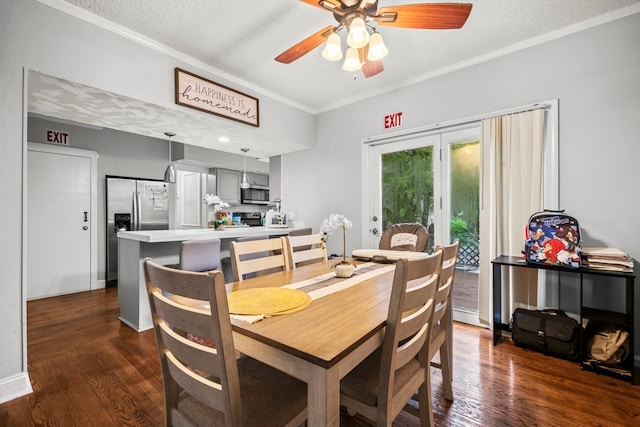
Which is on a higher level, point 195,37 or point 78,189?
point 195,37

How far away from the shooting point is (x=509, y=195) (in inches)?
101

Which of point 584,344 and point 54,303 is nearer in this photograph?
point 584,344

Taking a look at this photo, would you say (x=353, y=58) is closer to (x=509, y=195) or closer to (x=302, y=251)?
(x=302, y=251)

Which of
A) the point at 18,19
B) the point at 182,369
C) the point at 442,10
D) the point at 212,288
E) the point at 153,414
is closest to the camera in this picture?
the point at 212,288

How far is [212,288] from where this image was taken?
2.42 feet

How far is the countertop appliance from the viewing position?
272 inches

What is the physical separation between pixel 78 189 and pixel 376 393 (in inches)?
196

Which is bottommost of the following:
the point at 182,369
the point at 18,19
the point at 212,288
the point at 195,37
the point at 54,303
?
the point at 54,303

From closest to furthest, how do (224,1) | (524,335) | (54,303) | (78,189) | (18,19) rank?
(18,19) → (224,1) → (524,335) → (54,303) → (78,189)

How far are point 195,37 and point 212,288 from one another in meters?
2.49

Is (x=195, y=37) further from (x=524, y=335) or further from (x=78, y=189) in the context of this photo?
(x=524, y=335)

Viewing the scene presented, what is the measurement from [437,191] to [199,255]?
2.54 meters

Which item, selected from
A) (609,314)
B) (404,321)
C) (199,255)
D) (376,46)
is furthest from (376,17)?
(609,314)

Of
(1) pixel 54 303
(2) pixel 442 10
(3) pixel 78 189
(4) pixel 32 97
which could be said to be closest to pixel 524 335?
(2) pixel 442 10
